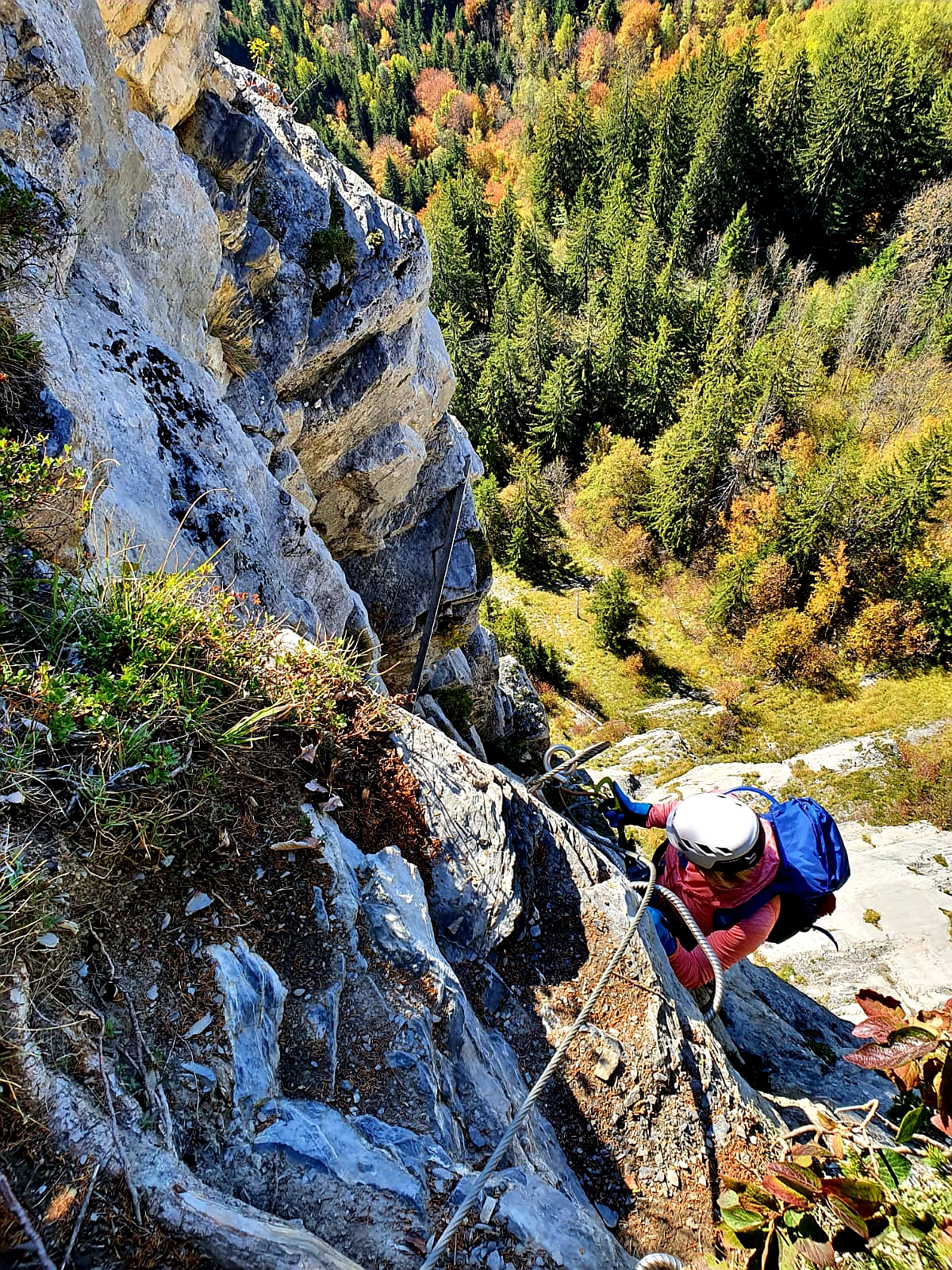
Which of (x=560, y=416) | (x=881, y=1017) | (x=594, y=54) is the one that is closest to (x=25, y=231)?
(x=881, y=1017)

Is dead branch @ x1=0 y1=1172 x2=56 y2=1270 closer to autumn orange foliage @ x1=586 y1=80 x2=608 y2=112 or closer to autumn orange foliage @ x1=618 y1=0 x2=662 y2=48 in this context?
autumn orange foliage @ x1=586 y1=80 x2=608 y2=112

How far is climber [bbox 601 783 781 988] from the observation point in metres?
5.95

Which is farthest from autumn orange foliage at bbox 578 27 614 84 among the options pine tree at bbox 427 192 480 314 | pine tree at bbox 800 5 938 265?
pine tree at bbox 427 192 480 314

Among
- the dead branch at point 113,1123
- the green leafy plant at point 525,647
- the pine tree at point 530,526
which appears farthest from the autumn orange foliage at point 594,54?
the dead branch at point 113,1123

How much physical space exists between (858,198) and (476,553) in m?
67.9

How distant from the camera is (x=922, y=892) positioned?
1881cm

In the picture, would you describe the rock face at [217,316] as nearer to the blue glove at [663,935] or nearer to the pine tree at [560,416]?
the blue glove at [663,935]

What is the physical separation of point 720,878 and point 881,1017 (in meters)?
3.53

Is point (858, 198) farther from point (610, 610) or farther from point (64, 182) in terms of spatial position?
point (64, 182)

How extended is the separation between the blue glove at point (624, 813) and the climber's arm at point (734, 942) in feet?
5.63

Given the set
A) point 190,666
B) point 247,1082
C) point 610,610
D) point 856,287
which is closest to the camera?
point 247,1082

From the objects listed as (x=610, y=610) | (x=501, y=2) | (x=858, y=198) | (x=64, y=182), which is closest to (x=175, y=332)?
(x=64, y=182)

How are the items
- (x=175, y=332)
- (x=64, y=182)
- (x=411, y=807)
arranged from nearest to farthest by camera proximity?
(x=411, y=807)
(x=64, y=182)
(x=175, y=332)

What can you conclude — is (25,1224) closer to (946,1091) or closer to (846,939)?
(946,1091)
